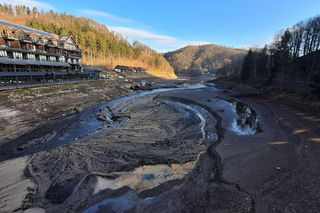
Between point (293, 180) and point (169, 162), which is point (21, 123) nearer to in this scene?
point (169, 162)

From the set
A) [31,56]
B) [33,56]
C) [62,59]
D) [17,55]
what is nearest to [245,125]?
[17,55]

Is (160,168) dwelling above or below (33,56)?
below

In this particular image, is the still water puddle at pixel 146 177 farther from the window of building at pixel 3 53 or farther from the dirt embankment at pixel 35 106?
the window of building at pixel 3 53

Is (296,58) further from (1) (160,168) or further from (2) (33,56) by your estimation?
(2) (33,56)

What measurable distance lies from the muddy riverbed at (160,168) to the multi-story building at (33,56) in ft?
80.0

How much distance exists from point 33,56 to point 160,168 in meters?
51.9

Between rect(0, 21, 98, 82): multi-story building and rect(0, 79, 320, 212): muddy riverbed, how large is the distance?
24391 millimetres

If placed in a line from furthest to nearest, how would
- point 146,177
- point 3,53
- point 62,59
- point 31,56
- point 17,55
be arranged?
point 62,59, point 31,56, point 17,55, point 3,53, point 146,177

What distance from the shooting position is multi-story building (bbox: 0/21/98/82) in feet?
136

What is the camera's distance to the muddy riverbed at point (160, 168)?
34.4ft

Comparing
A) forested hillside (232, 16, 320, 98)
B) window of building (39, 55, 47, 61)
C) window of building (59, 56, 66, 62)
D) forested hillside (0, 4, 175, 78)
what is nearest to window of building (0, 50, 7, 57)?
window of building (39, 55, 47, 61)

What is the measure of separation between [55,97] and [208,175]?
3440 centimetres

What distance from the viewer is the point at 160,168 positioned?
14430 millimetres

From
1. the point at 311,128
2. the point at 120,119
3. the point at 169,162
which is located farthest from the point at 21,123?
the point at 311,128
